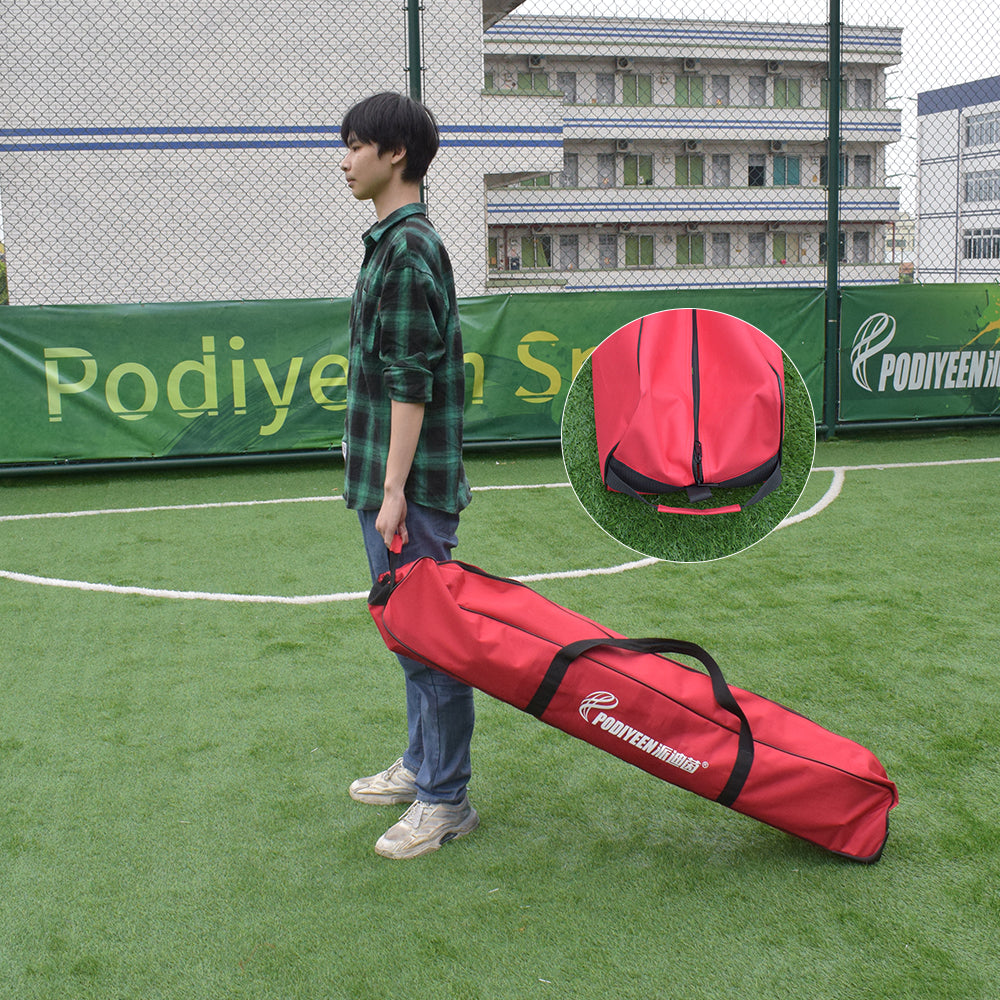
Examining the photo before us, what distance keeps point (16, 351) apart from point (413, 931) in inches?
233

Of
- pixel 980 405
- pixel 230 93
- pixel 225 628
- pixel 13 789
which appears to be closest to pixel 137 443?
pixel 225 628

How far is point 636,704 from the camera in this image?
2225 mm

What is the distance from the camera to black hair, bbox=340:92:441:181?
7.30 ft

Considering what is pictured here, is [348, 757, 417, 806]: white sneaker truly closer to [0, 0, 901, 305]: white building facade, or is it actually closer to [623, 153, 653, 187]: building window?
[0, 0, 901, 305]: white building facade

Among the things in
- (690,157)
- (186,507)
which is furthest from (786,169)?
(186,507)

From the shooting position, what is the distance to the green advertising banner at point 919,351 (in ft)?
25.8

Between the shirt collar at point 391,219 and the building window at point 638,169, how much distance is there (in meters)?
40.6

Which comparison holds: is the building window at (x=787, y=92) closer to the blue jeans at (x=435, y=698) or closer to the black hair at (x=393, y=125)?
the black hair at (x=393, y=125)

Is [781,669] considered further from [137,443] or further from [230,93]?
[230,93]

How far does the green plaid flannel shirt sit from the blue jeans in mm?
61

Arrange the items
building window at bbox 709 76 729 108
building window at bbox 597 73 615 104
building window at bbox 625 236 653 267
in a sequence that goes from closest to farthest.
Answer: building window at bbox 625 236 653 267 → building window at bbox 597 73 615 104 → building window at bbox 709 76 729 108

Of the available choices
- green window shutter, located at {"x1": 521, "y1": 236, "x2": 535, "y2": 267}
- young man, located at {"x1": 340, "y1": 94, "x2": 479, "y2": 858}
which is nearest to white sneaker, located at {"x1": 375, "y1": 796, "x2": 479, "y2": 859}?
young man, located at {"x1": 340, "y1": 94, "x2": 479, "y2": 858}

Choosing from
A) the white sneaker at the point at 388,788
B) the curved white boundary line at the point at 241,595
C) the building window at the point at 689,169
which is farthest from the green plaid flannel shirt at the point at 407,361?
the building window at the point at 689,169

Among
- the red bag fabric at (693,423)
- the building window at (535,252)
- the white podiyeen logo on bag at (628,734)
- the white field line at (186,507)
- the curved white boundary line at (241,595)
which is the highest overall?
the building window at (535,252)
